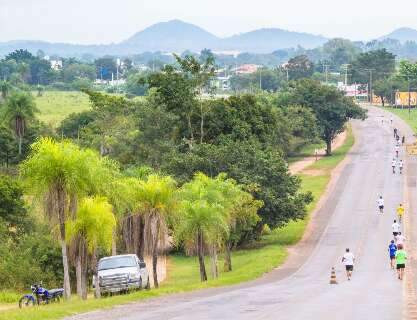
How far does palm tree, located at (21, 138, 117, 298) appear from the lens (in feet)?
124

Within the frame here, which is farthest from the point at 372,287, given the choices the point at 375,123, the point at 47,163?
the point at 375,123

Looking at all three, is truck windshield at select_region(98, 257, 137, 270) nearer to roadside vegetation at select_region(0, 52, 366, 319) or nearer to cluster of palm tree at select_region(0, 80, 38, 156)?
roadside vegetation at select_region(0, 52, 366, 319)

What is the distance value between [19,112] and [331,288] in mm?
69889

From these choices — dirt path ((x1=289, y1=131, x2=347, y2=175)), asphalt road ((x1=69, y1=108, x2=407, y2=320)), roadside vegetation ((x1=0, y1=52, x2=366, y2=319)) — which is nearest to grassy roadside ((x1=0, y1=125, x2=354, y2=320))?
roadside vegetation ((x1=0, y1=52, x2=366, y2=319))

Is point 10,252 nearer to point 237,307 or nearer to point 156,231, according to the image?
point 156,231

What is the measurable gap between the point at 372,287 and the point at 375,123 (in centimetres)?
12894

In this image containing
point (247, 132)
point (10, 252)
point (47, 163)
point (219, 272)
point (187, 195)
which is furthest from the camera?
point (247, 132)

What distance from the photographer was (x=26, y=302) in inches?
1594

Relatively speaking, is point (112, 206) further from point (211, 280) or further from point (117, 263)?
point (211, 280)

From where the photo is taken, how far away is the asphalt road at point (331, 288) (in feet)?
103

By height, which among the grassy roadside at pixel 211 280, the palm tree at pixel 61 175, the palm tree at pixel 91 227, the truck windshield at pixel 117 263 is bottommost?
the grassy roadside at pixel 211 280

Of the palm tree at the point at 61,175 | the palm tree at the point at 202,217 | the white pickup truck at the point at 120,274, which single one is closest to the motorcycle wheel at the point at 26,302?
the palm tree at the point at 61,175

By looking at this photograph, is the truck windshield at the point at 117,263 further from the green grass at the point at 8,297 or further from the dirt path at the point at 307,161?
the dirt path at the point at 307,161

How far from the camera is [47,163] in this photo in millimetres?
37875
